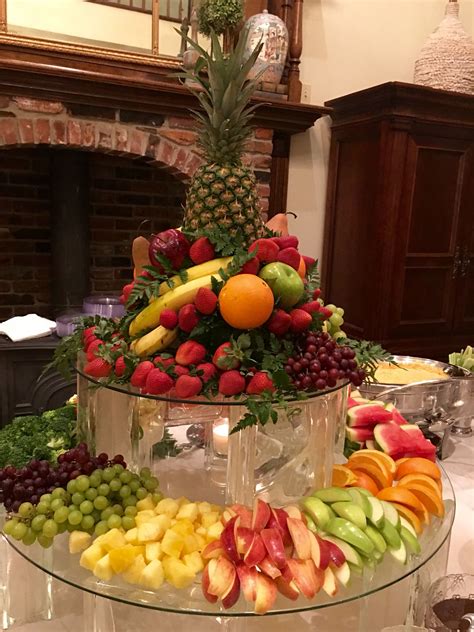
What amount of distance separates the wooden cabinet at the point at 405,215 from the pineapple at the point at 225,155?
215 centimetres

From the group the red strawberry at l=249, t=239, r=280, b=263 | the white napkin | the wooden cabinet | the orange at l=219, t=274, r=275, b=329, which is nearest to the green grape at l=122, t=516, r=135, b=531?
the orange at l=219, t=274, r=275, b=329

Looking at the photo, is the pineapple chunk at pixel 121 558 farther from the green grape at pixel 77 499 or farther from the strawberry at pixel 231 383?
the strawberry at pixel 231 383

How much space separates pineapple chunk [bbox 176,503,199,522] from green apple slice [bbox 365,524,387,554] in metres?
0.25

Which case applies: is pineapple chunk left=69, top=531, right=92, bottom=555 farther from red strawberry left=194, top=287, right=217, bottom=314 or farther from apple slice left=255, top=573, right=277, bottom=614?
red strawberry left=194, top=287, right=217, bottom=314

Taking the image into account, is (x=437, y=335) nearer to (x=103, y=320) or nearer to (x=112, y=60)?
(x=112, y=60)

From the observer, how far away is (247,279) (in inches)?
34.2

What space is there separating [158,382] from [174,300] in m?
0.15

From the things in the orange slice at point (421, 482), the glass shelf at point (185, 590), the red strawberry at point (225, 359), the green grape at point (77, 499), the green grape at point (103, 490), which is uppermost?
the red strawberry at point (225, 359)

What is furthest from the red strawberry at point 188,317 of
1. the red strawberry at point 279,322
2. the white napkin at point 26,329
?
the white napkin at point 26,329

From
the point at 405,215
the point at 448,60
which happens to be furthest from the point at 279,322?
the point at 448,60

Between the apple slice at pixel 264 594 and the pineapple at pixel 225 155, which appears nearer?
the apple slice at pixel 264 594

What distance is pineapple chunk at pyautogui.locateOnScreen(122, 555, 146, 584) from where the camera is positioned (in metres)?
0.74

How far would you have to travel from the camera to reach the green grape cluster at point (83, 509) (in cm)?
80

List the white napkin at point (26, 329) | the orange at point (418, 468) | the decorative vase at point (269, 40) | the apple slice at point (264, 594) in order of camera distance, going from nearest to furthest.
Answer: the apple slice at point (264, 594), the orange at point (418, 468), the white napkin at point (26, 329), the decorative vase at point (269, 40)
